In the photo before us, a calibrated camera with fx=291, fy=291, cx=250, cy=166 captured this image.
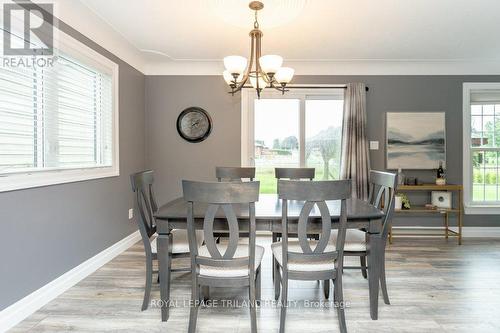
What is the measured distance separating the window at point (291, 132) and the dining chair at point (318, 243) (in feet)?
7.54

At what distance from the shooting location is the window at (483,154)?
13.5 ft

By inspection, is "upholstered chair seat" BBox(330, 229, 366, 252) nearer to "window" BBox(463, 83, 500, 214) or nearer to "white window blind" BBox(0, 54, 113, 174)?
"white window blind" BBox(0, 54, 113, 174)

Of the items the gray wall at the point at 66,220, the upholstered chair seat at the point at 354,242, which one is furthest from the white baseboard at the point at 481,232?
the gray wall at the point at 66,220

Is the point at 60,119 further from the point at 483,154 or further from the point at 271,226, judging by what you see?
the point at 483,154

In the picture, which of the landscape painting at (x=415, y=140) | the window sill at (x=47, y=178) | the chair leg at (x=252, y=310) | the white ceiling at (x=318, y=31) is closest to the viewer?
the chair leg at (x=252, y=310)

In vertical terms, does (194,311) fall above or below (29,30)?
below

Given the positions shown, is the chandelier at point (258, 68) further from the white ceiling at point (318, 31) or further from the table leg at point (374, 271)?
the table leg at point (374, 271)

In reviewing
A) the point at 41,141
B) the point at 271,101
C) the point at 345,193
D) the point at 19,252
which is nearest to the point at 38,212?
the point at 19,252

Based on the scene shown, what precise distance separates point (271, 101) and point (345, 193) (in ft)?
8.78

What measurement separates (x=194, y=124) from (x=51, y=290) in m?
2.55

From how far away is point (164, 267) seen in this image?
2.02m

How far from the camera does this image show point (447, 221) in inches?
155

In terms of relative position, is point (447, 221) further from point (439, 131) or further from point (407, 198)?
point (439, 131)

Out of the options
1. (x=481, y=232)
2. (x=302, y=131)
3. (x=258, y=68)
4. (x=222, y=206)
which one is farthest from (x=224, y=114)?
(x=481, y=232)
